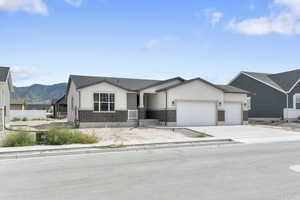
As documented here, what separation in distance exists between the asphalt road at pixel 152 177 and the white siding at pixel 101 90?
11.0 m

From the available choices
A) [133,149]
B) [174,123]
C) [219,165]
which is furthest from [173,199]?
[174,123]

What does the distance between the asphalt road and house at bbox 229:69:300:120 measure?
2078cm

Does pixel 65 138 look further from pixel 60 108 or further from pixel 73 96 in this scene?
pixel 60 108

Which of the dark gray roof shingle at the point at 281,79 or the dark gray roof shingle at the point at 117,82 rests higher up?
the dark gray roof shingle at the point at 281,79

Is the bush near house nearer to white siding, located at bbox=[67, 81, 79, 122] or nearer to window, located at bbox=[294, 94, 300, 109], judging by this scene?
white siding, located at bbox=[67, 81, 79, 122]

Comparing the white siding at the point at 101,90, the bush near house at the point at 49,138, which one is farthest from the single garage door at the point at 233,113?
the bush near house at the point at 49,138

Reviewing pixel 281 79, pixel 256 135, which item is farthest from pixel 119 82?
pixel 281 79

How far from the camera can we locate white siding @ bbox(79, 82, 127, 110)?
2045 centimetres

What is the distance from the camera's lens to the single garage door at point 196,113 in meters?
22.2

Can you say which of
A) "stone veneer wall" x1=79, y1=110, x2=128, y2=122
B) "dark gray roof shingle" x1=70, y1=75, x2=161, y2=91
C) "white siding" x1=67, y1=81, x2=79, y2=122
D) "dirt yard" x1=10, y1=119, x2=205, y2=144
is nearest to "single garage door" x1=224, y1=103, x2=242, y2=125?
"dirt yard" x1=10, y1=119, x2=205, y2=144

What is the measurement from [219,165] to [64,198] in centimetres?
491

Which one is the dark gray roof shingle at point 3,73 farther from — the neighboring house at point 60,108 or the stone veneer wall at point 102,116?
the neighboring house at point 60,108

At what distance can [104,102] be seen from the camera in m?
21.2

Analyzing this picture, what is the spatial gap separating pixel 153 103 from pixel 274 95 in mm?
14634
